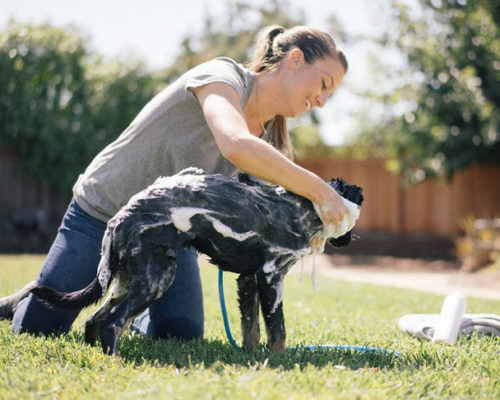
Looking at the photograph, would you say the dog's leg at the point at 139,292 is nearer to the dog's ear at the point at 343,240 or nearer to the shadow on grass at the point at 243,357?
the shadow on grass at the point at 243,357

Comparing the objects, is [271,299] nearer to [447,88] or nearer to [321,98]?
[321,98]

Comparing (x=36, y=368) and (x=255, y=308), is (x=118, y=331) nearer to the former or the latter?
(x=36, y=368)

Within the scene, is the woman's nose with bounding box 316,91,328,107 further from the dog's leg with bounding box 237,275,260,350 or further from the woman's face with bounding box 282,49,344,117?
the dog's leg with bounding box 237,275,260,350

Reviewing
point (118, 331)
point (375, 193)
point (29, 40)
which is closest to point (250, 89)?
point (118, 331)

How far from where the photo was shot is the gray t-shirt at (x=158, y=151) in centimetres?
332

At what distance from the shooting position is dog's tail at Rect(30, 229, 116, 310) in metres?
2.87

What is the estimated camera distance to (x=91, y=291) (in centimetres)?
295

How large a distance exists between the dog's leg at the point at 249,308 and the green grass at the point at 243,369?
102mm

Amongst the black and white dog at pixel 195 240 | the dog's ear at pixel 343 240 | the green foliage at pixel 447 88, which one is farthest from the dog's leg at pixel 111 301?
the green foliage at pixel 447 88

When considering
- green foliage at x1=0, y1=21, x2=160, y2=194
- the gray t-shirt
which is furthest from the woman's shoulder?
green foliage at x1=0, y1=21, x2=160, y2=194

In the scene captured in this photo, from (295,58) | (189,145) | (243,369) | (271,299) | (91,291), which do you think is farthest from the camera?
(189,145)

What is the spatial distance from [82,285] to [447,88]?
12.2 meters

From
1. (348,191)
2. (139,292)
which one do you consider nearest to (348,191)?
(348,191)

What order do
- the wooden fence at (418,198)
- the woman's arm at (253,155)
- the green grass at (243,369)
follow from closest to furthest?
the green grass at (243,369) < the woman's arm at (253,155) < the wooden fence at (418,198)
